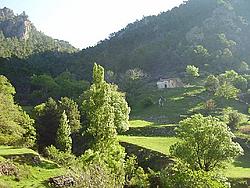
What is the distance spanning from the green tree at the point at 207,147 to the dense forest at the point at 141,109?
0.09 m

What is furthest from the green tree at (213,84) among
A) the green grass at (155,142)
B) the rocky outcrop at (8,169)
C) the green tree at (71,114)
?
the rocky outcrop at (8,169)

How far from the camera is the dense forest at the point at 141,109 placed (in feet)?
117

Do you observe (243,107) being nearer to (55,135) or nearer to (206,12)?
(55,135)

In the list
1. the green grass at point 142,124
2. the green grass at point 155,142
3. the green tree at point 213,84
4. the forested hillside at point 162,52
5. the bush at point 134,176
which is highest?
the forested hillside at point 162,52

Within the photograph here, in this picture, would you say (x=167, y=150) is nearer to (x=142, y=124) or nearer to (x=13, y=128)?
(x=13, y=128)

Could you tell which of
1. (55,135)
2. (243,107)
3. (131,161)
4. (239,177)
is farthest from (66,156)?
(243,107)

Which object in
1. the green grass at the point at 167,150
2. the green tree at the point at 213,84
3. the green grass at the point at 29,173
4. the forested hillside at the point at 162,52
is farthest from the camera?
the forested hillside at the point at 162,52

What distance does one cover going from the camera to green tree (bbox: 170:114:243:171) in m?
35.9

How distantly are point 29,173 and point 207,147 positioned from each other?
50.1ft

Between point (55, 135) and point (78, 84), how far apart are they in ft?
174

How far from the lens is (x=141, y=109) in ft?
286

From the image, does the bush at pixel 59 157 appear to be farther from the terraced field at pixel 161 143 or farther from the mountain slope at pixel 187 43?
the mountain slope at pixel 187 43

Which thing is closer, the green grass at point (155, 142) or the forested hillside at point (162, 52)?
the green grass at point (155, 142)

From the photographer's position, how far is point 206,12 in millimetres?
171250
